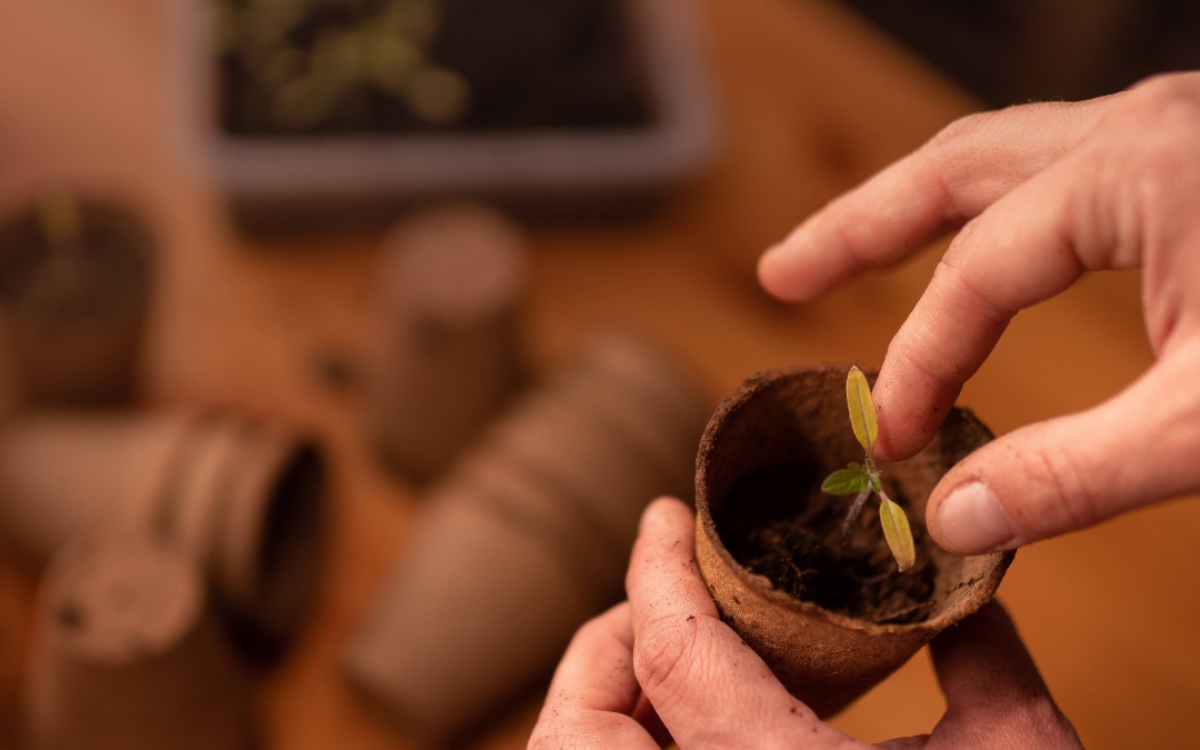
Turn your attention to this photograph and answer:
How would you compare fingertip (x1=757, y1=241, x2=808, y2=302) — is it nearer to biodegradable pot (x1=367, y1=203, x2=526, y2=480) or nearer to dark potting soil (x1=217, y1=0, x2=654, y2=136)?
biodegradable pot (x1=367, y1=203, x2=526, y2=480)

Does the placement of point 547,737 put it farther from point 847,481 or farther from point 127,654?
point 127,654

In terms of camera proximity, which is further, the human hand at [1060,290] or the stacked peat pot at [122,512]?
the stacked peat pot at [122,512]

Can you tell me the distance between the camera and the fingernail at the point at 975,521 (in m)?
0.38

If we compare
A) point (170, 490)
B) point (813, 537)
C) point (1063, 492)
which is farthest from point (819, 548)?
point (170, 490)

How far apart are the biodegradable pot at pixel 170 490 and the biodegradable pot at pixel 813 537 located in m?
0.45

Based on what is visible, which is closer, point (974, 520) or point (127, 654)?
point (974, 520)

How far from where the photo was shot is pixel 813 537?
0.48m

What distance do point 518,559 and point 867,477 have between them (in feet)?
1.28

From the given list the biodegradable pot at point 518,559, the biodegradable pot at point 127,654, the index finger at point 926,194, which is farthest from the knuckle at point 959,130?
the biodegradable pot at point 127,654

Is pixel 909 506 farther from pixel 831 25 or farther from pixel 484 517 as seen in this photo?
pixel 831 25

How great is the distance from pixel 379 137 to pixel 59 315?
1.01ft

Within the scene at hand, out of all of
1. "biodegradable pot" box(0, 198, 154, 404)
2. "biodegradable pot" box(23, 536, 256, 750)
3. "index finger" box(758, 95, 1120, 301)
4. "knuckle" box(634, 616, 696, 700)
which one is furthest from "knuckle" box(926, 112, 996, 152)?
"biodegradable pot" box(0, 198, 154, 404)

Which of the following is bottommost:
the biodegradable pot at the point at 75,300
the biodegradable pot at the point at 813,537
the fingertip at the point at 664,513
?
the biodegradable pot at the point at 75,300

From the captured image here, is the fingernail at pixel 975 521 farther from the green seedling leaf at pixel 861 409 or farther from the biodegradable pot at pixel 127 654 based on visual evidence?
the biodegradable pot at pixel 127 654
